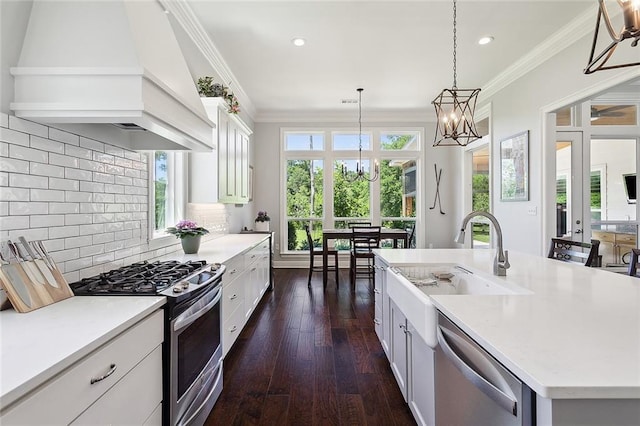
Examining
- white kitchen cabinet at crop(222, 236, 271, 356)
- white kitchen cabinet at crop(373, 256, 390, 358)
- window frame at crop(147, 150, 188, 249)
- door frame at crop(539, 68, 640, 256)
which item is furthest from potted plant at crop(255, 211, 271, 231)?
door frame at crop(539, 68, 640, 256)

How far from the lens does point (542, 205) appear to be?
3.81 metres

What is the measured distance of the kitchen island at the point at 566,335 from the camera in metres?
0.67

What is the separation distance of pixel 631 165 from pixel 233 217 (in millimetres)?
5423

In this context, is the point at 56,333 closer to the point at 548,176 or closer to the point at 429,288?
the point at 429,288

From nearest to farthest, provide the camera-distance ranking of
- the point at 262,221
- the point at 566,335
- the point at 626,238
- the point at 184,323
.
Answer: the point at 566,335, the point at 184,323, the point at 626,238, the point at 262,221

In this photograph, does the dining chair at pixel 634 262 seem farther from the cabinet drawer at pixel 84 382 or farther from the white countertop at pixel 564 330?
the cabinet drawer at pixel 84 382

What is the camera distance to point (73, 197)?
5.35ft

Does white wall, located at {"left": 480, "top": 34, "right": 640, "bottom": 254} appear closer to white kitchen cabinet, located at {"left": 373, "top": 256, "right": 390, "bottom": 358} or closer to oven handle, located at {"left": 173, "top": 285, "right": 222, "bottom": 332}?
white kitchen cabinet, located at {"left": 373, "top": 256, "right": 390, "bottom": 358}

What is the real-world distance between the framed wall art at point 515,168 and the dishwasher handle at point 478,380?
3.67 meters

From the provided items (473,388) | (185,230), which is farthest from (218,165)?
(473,388)

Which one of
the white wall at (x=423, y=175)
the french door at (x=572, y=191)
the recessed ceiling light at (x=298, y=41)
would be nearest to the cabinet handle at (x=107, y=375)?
the recessed ceiling light at (x=298, y=41)

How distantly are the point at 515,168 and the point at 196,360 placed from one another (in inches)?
174

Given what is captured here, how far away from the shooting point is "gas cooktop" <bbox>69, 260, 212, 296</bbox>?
1454 millimetres

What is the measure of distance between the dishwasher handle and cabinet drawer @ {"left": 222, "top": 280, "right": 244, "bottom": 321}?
1.63 m
